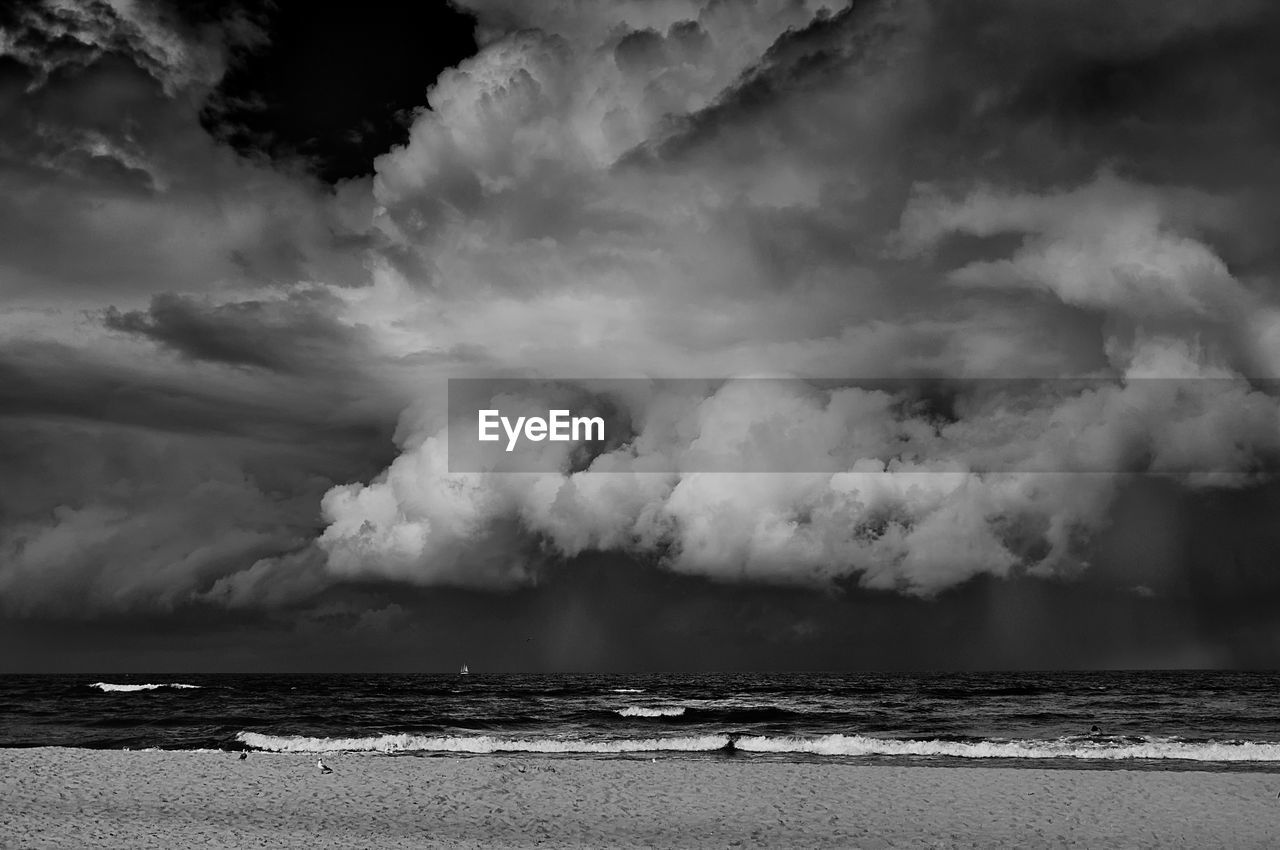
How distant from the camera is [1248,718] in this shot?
39500 mm

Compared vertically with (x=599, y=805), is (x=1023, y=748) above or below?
below

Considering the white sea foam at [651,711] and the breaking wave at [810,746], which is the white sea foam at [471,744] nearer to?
the breaking wave at [810,746]

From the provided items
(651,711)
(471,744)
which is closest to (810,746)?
(471,744)

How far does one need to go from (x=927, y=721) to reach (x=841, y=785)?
821 inches

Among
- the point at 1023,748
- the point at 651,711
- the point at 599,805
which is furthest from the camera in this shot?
the point at 651,711

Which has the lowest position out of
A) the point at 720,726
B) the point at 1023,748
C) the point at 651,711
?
the point at 651,711

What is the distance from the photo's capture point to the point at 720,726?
38.5 meters

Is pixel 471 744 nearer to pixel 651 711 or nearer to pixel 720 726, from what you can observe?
pixel 720 726

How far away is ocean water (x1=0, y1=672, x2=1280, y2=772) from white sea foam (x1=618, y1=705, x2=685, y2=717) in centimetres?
10

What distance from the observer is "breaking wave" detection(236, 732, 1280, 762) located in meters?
27.7

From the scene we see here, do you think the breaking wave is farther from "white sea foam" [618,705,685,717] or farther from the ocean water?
"white sea foam" [618,705,685,717]

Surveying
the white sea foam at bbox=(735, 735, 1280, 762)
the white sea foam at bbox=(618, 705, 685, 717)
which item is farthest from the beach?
the white sea foam at bbox=(618, 705, 685, 717)

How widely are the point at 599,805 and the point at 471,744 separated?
14.6m

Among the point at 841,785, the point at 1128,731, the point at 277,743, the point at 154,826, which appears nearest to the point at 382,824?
the point at 154,826
